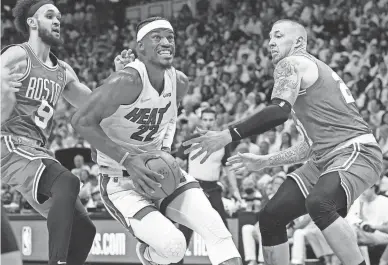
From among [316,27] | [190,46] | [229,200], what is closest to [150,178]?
[229,200]

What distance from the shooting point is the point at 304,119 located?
17.2 ft

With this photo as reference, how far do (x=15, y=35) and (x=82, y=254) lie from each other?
19.1m

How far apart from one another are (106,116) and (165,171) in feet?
1.80

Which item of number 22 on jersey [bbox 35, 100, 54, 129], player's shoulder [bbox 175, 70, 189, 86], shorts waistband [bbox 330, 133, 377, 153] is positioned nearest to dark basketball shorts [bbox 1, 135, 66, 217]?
number 22 on jersey [bbox 35, 100, 54, 129]

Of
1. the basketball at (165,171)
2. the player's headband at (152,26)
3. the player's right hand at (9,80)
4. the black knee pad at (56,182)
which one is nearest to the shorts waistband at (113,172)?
the black knee pad at (56,182)

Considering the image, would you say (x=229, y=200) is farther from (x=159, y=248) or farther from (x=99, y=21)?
(x=99, y=21)

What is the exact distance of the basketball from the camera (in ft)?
15.1

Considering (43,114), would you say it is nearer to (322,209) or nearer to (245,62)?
(322,209)

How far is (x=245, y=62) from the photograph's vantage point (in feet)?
52.5

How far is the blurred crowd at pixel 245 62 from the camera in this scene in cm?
1107

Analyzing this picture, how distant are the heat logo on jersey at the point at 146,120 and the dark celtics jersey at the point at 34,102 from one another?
0.80 m

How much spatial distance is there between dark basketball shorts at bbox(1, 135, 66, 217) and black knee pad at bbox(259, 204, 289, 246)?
1.52 m

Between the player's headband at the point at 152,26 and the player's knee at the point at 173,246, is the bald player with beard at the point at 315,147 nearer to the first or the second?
the player's knee at the point at 173,246

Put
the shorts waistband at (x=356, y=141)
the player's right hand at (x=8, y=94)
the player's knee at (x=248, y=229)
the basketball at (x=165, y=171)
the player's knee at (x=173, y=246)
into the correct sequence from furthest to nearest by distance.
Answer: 1. the player's knee at (x=248, y=229)
2. the shorts waistband at (x=356, y=141)
3. the basketball at (x=165, y=171)
4. the player's knee at (x=173, y=246)
5. the player's right hand at (x=8, y=94)
